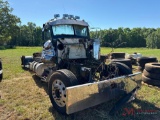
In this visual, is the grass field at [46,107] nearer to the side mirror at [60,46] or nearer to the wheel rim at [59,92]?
the wheel rim at [59,92]

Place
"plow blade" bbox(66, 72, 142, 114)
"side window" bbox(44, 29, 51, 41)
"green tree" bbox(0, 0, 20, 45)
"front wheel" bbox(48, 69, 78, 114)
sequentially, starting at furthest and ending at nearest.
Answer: "green tree" bbox(0, 0, 20, 45), "side window" bbox(44, 29, 51, 41), "front wheel" bbox(48, 69, 78, 114), "plow blade" bbox(66, 72, 142, 114)

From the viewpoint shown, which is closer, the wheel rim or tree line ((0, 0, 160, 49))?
the wheel rim

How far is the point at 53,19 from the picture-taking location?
5.63 meters

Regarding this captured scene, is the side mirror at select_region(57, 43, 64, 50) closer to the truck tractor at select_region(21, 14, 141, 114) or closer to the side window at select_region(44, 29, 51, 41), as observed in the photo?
the truck tractor at select_region(21, 14, 141, 114)

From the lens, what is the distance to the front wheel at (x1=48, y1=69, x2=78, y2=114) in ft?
12.3

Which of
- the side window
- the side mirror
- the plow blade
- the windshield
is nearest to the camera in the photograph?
the plow blade

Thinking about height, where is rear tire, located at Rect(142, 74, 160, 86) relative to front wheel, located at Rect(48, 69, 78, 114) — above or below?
below

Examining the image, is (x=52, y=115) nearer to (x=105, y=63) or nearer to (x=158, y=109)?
(x=105, y=63)

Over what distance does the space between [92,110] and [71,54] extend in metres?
1.86

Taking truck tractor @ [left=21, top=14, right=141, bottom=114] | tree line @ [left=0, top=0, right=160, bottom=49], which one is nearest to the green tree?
tree line @ [left=0, top=0, right=160, bottom=49]

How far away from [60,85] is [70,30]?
2.39 meters

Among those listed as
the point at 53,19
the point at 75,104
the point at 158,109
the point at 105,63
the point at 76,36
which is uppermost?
the point at 53,19

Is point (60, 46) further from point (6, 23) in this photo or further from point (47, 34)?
point (6, 23)

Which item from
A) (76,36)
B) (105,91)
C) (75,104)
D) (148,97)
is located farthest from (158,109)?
(76,36)
